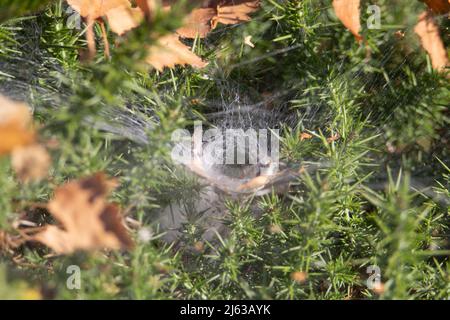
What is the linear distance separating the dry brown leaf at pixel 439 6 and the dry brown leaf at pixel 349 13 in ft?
0.73

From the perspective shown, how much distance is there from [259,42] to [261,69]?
0.08 m

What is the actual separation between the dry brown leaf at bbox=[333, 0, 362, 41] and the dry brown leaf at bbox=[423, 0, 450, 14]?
0.73ft

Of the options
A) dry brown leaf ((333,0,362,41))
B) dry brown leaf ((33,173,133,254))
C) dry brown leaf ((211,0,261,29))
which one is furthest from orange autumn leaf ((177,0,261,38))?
dry brown leaf ((33,173,133,254))

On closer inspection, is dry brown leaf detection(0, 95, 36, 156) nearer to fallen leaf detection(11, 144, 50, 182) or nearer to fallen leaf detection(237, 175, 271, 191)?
fallen leaf detection(11, 144, 50, 182)

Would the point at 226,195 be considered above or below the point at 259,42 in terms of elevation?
below

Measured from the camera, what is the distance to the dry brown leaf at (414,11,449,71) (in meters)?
1.34

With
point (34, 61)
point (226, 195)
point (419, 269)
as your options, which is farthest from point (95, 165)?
point (419, 269)

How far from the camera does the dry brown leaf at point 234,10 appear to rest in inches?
58.1

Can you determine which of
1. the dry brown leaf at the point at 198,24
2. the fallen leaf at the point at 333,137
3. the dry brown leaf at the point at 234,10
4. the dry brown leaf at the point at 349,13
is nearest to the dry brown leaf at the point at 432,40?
the dry brown leaf at the point at 349,13

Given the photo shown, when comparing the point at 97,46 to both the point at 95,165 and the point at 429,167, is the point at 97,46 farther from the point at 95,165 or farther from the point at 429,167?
the point at 429,167

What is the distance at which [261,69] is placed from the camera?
1566 millimetres

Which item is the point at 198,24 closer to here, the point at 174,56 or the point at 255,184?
the point at 174,56
